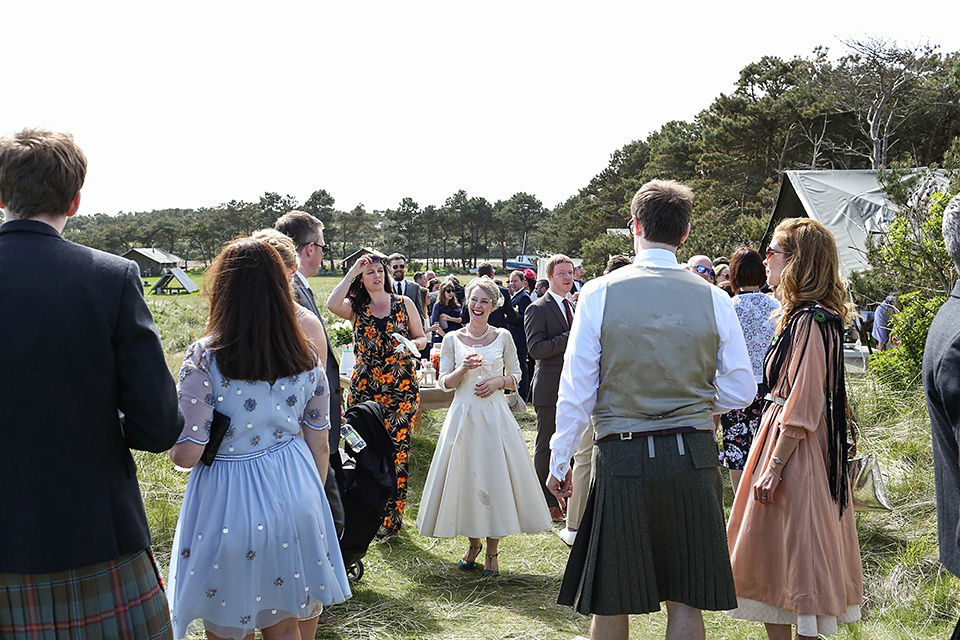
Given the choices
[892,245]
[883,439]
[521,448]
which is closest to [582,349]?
[521,448]

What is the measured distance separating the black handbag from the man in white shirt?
1286 mm

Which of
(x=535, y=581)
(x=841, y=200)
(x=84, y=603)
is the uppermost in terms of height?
(x=841, y=200)

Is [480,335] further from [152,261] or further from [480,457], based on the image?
[152,261]

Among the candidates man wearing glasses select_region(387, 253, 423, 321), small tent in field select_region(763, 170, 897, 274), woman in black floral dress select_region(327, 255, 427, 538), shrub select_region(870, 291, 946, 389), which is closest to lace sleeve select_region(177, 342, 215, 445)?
woman in black floral dress select_region(327, 255, 427, 538)

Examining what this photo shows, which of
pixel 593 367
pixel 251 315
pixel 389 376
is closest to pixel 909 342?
pixel 389 376

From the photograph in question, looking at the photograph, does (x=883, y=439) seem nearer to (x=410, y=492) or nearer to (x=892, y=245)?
(x=892, y=245)

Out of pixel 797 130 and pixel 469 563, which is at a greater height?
pixel 797 130

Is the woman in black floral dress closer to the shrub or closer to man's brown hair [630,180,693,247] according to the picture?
man's brown hair [630,180,693,247]

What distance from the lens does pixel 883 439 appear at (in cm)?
726

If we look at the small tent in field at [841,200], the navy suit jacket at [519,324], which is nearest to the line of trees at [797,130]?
the small tent in field at [841,200]

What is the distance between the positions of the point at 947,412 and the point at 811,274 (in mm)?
1670

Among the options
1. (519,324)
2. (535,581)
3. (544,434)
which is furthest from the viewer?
(519,324)

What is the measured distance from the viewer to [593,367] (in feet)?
11.2

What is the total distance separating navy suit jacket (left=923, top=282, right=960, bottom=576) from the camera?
2.32 meters
